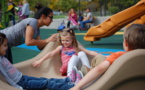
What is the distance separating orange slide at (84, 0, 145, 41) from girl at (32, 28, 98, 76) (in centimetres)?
365

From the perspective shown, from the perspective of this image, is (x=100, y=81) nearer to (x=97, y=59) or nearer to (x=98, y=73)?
(x=98, y=73)

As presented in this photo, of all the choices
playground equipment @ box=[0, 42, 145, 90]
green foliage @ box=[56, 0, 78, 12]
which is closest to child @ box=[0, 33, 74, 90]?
playground equipment @ box=[0, 42, 145, 90]

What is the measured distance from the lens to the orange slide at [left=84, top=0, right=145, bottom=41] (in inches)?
271

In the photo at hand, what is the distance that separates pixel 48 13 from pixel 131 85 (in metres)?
1.64

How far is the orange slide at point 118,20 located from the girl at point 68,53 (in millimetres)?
3645

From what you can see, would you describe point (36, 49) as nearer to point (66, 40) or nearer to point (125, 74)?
point (66, 40)

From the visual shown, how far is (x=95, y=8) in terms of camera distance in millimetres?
37125

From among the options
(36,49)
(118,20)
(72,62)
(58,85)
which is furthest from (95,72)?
(36,49)

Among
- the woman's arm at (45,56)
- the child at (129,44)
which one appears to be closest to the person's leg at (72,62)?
the woman's arm at (45,56)

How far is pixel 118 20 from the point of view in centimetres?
717

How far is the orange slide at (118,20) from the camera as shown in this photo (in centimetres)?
689

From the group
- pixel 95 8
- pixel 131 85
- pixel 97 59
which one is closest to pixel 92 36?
pixel 97 59

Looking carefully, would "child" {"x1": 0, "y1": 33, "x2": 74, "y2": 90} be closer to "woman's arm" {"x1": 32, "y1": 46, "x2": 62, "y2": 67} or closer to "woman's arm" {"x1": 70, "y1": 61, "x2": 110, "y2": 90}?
"woman's arm" {"x1": 32, "y1": 46, "x2": 62, "y2": 67}

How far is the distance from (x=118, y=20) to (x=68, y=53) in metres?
3.87
